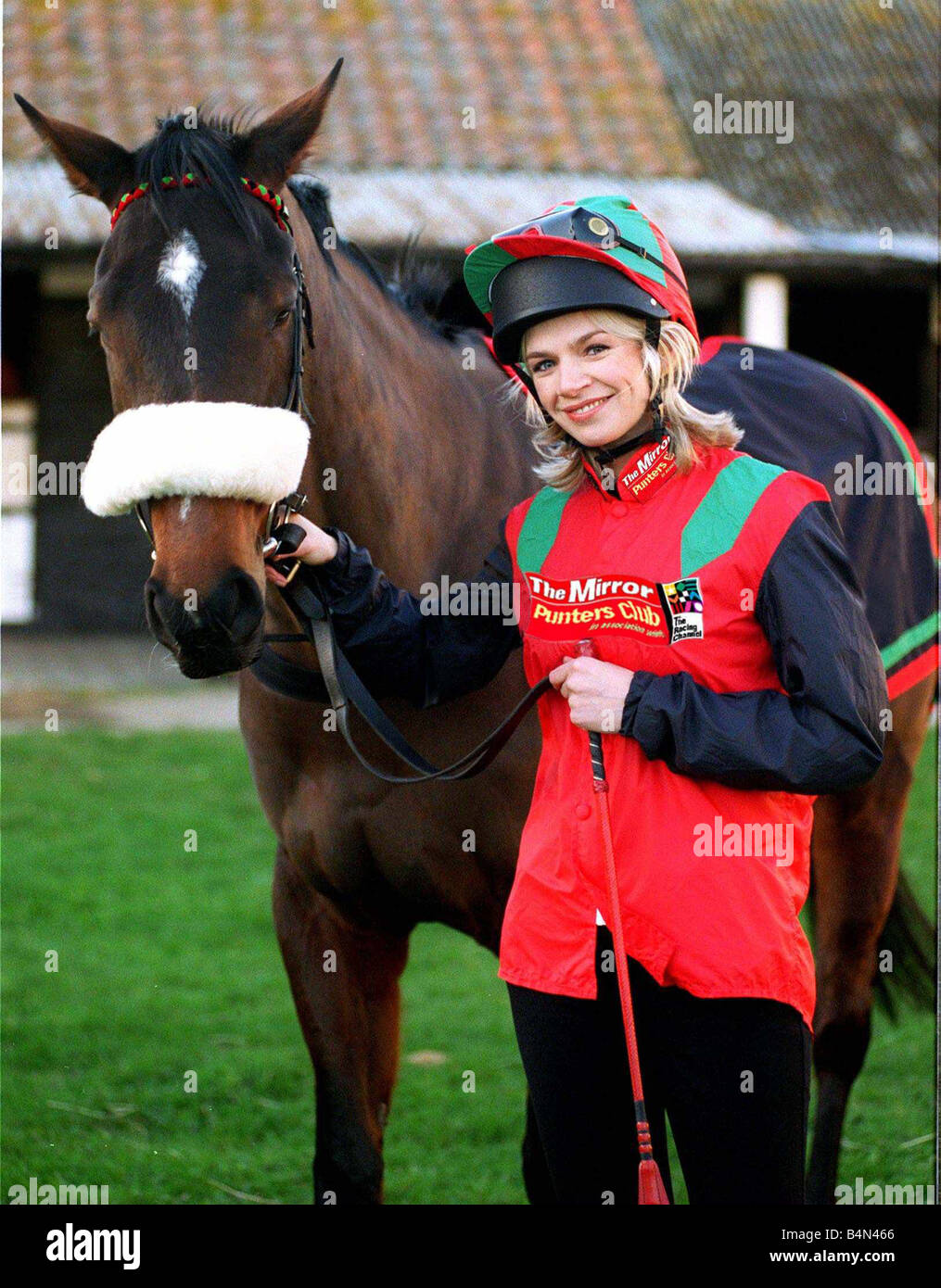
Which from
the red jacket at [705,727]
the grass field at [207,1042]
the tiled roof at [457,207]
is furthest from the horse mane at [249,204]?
the tiled roof at [457,207]

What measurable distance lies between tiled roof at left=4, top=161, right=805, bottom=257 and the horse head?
7520 millimetres

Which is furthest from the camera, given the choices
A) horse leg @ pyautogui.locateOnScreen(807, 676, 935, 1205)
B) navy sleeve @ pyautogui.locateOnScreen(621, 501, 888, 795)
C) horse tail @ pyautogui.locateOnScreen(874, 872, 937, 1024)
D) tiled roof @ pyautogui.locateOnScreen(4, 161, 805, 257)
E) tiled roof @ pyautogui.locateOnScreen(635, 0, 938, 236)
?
tiled roof @ pyautogui.locateOnScreen(635, 0, 938, 236)

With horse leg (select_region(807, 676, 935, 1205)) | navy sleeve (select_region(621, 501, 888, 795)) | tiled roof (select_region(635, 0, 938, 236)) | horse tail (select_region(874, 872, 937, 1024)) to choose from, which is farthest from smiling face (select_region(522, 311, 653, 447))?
tiled roof (select_region(635, 0, 938, 236))

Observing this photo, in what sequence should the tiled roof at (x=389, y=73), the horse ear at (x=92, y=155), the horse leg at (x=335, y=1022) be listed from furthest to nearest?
the tiled roof at (x=389, y=73) < the horse leg at (x=335, y=1022) < the horse ear at (x=92, y=155)

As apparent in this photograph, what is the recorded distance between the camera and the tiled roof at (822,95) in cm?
1141

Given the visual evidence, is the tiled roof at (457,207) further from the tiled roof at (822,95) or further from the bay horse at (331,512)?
the bay horse at (331,512)

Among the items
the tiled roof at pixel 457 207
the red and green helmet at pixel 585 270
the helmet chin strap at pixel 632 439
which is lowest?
the helmet chin strap at pixel 632 439

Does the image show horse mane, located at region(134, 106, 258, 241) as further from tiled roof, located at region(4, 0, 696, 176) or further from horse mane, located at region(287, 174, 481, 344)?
tiled roof, located at region(4, 0, 696, 176)

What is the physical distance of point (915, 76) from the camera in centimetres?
1292

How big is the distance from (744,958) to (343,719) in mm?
821

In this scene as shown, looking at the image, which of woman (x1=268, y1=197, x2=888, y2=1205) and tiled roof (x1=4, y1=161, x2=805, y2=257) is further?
tiled roof (x1=4, y1=161, x2=805, y2=257)

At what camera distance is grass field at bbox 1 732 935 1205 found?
11.4 feet

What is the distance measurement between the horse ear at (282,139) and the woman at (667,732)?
43 cm

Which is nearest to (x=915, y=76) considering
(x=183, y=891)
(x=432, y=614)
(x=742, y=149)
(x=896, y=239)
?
(x=742, y=149)
